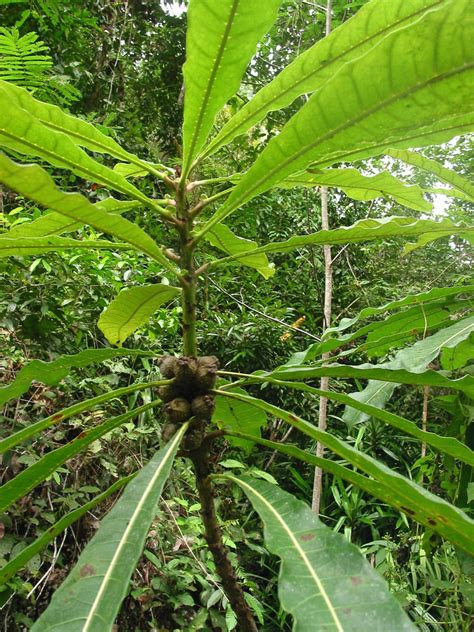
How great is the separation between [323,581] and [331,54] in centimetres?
62

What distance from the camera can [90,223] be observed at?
25.2 inches

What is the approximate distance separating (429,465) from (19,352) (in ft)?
4.67

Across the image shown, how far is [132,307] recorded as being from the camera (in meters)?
0.94

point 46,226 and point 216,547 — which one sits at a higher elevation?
point 46,226

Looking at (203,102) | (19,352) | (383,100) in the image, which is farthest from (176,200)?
(19,352)

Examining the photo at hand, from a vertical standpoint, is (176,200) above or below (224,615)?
above

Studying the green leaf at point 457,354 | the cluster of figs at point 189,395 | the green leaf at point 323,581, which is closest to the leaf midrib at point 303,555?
the green leaf at point 323,581

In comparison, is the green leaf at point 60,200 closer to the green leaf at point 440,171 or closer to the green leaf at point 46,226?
the green leaf at point 46,226

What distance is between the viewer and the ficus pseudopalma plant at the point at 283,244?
1.46 ft

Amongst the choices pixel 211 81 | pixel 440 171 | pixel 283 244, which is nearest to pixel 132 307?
pixel 283 244

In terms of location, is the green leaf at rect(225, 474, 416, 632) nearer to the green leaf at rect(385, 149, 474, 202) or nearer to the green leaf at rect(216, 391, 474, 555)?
the green leaf at rect(216, 391, 474, 555)

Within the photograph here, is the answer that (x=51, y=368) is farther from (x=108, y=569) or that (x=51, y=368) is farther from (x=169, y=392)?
(x=108, y=569)

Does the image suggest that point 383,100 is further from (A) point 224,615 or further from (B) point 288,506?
(A) point 224,615

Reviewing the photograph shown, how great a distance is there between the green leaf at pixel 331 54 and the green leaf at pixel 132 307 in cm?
24
